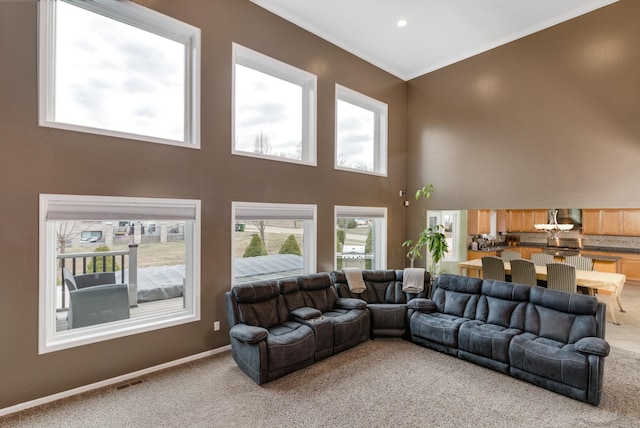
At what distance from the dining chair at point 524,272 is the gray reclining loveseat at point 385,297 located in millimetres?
1396

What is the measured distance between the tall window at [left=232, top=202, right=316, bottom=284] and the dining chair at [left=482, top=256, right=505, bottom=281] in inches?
115

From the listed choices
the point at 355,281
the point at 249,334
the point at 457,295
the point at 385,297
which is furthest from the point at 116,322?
the point at 457,295

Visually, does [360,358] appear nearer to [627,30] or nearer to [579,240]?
[627,30]

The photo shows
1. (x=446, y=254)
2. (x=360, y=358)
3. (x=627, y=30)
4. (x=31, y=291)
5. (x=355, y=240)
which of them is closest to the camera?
(x=31, y=291)

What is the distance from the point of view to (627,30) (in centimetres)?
423

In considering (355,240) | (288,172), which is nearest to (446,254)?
(355,240)

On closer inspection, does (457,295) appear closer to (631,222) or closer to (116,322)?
(116,322)

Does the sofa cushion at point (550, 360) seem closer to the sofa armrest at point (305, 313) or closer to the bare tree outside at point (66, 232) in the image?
the sofa armrest at point (305, 313)

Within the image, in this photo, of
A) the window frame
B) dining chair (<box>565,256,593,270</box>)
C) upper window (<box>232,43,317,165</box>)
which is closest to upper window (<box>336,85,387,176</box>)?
the window frame

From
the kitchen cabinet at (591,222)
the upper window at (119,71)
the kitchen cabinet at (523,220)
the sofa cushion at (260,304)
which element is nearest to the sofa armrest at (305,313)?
the sofa cushion at (260,304)

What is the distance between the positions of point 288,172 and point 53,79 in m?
2.85

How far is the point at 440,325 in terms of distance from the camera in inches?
161

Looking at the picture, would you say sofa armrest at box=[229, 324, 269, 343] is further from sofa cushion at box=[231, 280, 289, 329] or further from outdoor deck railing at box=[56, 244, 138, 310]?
outdoor deck railing at box=[56, 244, 138, 310]

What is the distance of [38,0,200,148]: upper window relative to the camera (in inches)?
122
